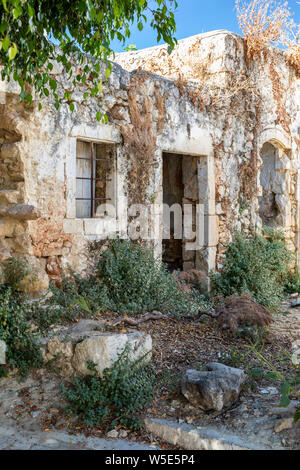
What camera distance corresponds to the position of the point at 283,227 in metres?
9.22

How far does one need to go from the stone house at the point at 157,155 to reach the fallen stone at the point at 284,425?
2912mm

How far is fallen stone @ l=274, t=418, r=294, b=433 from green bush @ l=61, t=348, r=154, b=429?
1013mm

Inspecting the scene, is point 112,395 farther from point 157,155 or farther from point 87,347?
point 157,155

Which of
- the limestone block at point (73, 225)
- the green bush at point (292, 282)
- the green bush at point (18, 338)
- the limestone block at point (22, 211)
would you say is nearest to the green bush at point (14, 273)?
the green bush at point (18, 338)

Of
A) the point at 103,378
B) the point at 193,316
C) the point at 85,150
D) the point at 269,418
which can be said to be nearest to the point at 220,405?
the point at 269,418

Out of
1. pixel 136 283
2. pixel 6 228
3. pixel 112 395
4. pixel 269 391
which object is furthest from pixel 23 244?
pixel 269 391

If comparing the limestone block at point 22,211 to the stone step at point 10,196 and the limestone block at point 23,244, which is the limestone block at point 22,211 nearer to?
the stone step at point 10,196

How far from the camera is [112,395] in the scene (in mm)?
3678

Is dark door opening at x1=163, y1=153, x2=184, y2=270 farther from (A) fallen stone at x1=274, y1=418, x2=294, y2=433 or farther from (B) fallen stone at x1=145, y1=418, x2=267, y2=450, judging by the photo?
(A) fallen stone at x1=274, y1=418, x2=294, y2=433

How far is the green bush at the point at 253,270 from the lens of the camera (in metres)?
7.18

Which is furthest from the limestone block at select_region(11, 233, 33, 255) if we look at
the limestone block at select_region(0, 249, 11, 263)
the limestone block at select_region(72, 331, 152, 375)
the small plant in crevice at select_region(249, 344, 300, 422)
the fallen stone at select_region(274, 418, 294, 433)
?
the fallen stone at select_region(274, 418, 294, 433)

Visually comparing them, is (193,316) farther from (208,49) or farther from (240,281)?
(208,49)

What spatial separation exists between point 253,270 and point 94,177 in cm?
309

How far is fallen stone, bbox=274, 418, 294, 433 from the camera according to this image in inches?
123
